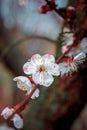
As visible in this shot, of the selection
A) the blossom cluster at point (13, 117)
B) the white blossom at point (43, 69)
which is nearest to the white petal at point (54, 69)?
the white blossom at point (43, 69)

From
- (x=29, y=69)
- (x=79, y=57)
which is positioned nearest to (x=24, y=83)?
(x=29, y=69)

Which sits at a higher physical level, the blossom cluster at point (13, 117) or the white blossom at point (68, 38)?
the white blossom at point (68, 38)

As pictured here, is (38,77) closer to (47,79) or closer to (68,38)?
(47,79)

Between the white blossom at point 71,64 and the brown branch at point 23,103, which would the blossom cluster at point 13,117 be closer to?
the brown branch at point 23,103

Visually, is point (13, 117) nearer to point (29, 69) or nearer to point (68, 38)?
point (29, 69)

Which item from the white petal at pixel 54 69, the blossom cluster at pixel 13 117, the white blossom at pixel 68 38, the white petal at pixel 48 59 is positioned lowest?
the blossom cluster at pixel 13 117

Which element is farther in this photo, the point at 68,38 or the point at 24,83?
the point at 68,38

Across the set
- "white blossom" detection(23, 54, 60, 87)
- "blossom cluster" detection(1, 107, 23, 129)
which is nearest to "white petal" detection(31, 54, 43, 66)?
"white blossom" detection(23, 54, 60, 87)

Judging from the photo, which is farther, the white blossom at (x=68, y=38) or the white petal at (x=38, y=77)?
the white blossom at (x=68, y=38)

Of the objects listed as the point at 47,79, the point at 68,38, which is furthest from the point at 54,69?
the point at 68,38
